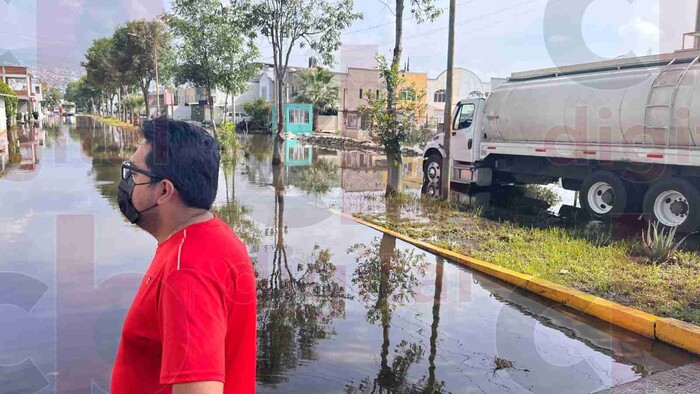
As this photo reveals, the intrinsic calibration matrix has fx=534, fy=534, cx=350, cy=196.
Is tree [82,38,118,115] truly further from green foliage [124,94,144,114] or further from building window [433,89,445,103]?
building window [433,89,445,103]

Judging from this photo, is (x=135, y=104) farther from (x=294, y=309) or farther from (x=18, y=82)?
(x=294, y=309)

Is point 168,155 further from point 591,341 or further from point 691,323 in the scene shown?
point 691,323

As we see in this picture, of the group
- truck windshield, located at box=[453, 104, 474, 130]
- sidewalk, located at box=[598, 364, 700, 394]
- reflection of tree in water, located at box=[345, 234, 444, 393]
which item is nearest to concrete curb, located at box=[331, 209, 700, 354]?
sidewalk, located at box=[598, 364, 700, 394]

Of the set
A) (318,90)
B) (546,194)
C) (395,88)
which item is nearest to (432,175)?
(395,88)

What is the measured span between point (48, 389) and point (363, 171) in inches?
662

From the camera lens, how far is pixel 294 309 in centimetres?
554

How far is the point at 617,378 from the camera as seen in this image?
4199 millimetres

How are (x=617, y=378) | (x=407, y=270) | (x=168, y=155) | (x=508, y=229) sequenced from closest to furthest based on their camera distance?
(x=168, y=155), (x=617, y=378), (x=407, y=270), (x=508, y=229)

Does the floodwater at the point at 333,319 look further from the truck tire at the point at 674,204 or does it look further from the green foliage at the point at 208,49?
the green foliage at the point at 208,49

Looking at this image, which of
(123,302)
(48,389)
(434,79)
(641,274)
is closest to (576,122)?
(641,274)

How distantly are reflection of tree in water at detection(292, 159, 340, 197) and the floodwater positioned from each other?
4482 mm

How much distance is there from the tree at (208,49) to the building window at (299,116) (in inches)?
835

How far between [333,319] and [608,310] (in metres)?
2.77

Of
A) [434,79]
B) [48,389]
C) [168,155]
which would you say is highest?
[434,79]
